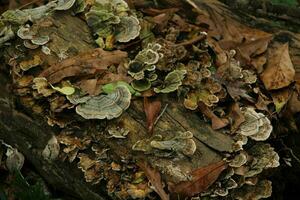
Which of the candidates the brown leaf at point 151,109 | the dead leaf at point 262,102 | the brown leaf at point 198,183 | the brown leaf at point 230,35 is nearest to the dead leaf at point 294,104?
the dead leaf at point 262,102

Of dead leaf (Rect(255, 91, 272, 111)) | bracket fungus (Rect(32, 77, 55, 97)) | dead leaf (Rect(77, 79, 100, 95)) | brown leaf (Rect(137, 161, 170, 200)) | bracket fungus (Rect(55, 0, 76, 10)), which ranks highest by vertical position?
bracket fungus (Rect(55, 0, 76, 10))

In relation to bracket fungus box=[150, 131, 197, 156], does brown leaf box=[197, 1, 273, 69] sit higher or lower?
higher

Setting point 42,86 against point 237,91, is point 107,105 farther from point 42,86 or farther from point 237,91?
point 237,91

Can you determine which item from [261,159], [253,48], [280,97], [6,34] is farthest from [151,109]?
[6,34]

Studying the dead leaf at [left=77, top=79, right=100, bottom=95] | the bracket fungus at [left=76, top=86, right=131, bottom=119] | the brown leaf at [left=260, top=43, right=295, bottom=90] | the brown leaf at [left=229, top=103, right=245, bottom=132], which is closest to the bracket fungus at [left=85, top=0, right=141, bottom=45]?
the dead leaf at [left=77, top=79, right=100, bottom=95]

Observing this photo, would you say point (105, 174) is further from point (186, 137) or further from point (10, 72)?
point (10, 72)

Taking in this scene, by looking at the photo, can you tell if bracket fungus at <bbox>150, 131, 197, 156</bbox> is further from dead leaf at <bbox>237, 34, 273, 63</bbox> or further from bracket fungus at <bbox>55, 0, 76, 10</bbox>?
bracket fungus at <bbox>55, 0, 76, 10</bbox>
